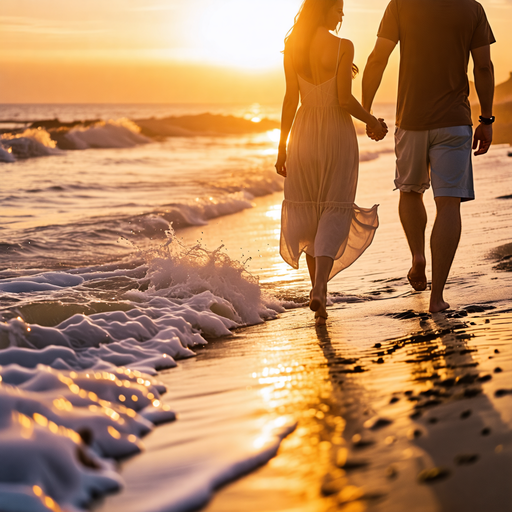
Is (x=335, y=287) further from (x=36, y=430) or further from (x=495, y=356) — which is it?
(x=36, y=430)

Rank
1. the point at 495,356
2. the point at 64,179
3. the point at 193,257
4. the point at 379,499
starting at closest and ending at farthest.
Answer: the point at 379,499, the point at 495,356, the point at 193,257, the point at 64,179

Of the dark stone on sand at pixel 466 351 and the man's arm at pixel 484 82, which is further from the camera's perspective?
the man's arm at pixel 484 82

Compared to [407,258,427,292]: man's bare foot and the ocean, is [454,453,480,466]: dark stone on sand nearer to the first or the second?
the ocean

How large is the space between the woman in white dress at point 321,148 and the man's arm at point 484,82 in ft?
2.07

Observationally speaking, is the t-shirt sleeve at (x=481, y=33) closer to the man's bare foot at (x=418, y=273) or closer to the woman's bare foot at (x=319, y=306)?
the man's bare foot at (x=418, y=273)

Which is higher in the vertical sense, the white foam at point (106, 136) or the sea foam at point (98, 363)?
the white foam at point (106, 136)

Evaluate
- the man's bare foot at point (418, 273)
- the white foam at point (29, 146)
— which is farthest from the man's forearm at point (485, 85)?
the white foam at point (29, 146)

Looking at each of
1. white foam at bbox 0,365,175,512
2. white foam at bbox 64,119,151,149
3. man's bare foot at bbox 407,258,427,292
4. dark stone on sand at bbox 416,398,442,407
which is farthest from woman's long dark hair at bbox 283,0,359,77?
white foam at bbox 64,119,151,149

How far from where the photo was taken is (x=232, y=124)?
4706cm

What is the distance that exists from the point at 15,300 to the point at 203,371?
207cm

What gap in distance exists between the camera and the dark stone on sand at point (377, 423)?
2174 mm

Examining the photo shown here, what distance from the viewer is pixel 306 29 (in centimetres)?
420

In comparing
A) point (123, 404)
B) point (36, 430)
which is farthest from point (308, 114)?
point (36, 430)

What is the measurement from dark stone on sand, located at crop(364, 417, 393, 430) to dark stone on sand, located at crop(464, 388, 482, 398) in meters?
0.35
